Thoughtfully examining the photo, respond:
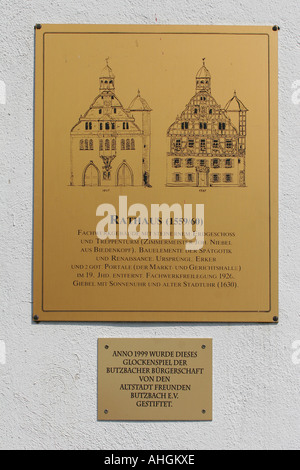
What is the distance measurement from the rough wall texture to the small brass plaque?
4 centimetres

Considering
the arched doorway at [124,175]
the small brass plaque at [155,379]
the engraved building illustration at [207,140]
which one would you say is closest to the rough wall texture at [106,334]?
the small brass plaque at [155,379]

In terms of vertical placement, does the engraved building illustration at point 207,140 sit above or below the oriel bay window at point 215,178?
above

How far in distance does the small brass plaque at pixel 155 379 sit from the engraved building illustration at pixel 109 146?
2.52 ft

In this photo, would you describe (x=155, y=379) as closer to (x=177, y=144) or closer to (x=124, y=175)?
(x=124, y=175)

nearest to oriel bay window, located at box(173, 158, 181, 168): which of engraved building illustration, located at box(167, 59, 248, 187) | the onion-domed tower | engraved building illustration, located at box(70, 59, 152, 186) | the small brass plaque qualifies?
engraved building illustration, located at box(167, 59, 248, 187)

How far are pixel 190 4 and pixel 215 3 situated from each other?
Result: 12 centimetres

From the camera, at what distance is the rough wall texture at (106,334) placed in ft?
6.91

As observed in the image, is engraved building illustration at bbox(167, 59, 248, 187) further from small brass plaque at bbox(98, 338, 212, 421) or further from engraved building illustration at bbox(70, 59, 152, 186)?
small brass plaque at bbox(98, 338, 212, 421)

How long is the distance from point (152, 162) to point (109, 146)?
22 cm

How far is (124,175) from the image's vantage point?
7.00 ft

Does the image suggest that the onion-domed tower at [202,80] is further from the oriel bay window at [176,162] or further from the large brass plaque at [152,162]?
the oriel bay window at [176,162]

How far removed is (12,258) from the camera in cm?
215

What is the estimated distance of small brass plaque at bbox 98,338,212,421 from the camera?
6.89 ft

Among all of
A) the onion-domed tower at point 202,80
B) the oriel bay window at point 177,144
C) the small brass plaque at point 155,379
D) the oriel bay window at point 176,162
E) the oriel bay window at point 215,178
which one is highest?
the onion-domed tower at point 202,80
